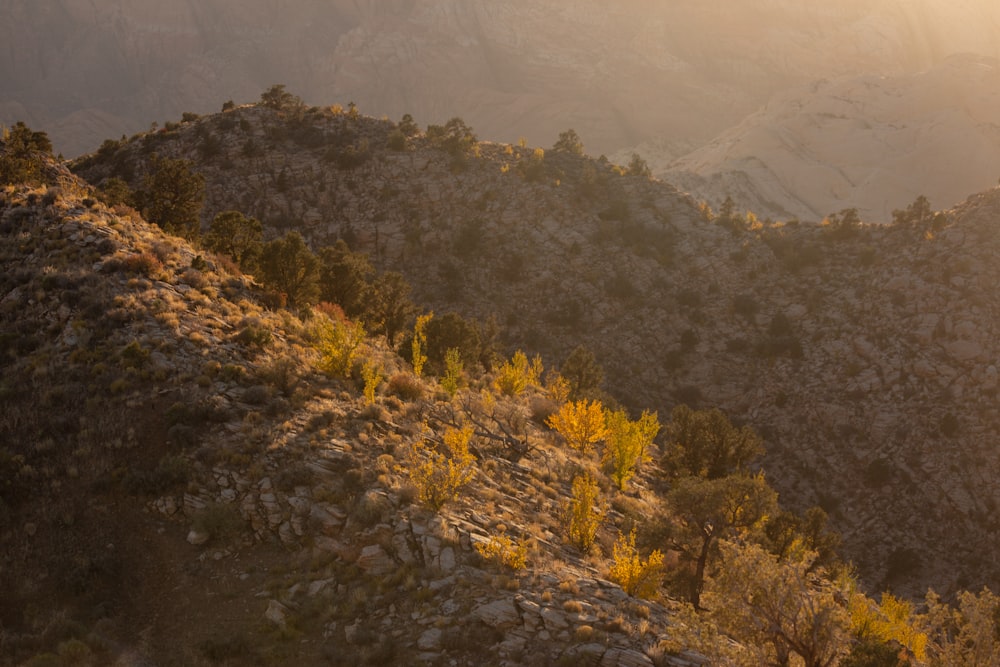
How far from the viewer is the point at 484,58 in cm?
17850

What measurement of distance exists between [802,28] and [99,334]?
209 meters

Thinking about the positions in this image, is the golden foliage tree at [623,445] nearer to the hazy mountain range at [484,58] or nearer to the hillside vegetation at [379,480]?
the hillside vegetation at [379,480]

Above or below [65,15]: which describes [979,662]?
below

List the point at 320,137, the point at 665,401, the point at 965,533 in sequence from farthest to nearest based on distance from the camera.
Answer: the point at 320,137 → the point at 665,401 → the point at 965,533

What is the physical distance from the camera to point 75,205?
79.6 feet

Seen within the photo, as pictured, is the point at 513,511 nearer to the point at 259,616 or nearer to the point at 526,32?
the point at 259,616

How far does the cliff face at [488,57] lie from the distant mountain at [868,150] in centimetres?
4280

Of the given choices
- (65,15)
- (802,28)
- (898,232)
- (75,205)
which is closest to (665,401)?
(898,232)

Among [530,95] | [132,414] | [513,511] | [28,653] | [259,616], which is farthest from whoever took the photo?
[530,95]

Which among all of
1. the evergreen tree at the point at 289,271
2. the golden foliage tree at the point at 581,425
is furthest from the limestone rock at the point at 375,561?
the evergreen tree at the point at 289,271

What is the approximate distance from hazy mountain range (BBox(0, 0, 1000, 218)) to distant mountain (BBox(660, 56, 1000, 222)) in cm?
3655

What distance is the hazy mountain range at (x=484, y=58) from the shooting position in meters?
169

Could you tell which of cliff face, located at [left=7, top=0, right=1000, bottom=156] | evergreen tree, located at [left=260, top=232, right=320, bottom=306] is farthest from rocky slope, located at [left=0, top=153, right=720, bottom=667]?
cliff face, located at [left=7, top=0, right=1000, bottom=156]

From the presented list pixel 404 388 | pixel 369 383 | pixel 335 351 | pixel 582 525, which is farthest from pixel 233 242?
pixel 582 525
